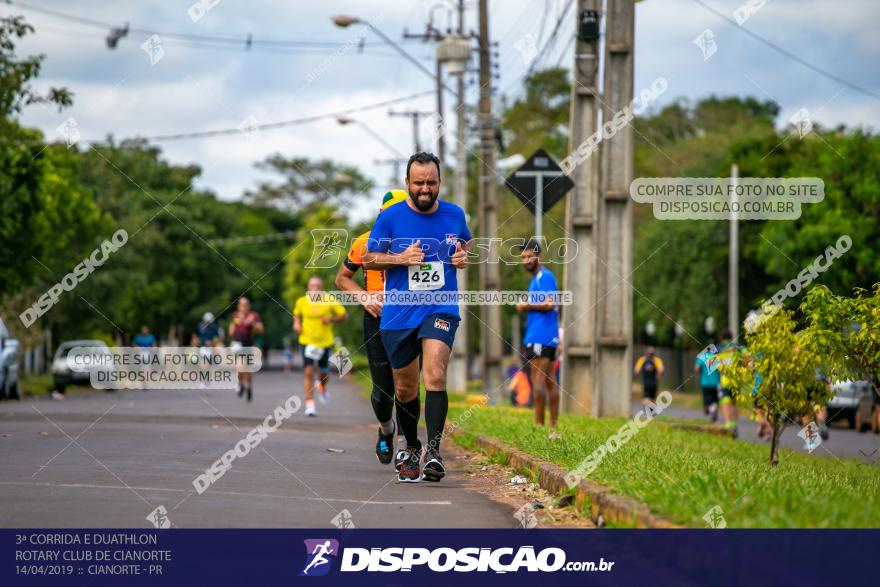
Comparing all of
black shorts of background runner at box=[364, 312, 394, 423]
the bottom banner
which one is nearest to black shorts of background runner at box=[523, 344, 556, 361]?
black shorts of background runner at box=[364, 312, 394, 423]

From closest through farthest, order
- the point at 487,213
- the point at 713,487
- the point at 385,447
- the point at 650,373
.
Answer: the point at 713,487 < the point at 385,447 < the point at 650,373 < the point at 487,213

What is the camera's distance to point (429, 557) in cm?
675

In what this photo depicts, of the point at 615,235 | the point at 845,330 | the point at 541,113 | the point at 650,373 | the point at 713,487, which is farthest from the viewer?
the point at 541,113

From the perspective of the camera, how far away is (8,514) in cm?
768

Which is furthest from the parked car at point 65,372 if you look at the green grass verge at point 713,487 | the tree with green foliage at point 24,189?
the green grass verge at point 713,487

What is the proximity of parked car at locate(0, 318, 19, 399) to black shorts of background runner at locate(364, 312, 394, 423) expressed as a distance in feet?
57.4

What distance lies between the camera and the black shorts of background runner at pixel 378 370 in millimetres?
11234

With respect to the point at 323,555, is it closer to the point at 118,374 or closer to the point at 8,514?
the point at 8,514

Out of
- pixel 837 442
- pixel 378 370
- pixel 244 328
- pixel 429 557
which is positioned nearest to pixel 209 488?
pixel 378 370

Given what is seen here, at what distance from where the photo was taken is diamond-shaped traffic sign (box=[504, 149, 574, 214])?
→ 61.1ft

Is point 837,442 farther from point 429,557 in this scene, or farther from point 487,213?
point 429,557

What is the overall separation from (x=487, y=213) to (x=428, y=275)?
23.6 m

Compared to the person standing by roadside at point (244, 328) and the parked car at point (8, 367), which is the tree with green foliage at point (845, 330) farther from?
the parked car at point (8, 367)

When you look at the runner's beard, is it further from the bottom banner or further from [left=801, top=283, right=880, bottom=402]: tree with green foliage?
[left=801, top=283, right=880, bottom=402]: tree with green foliage
